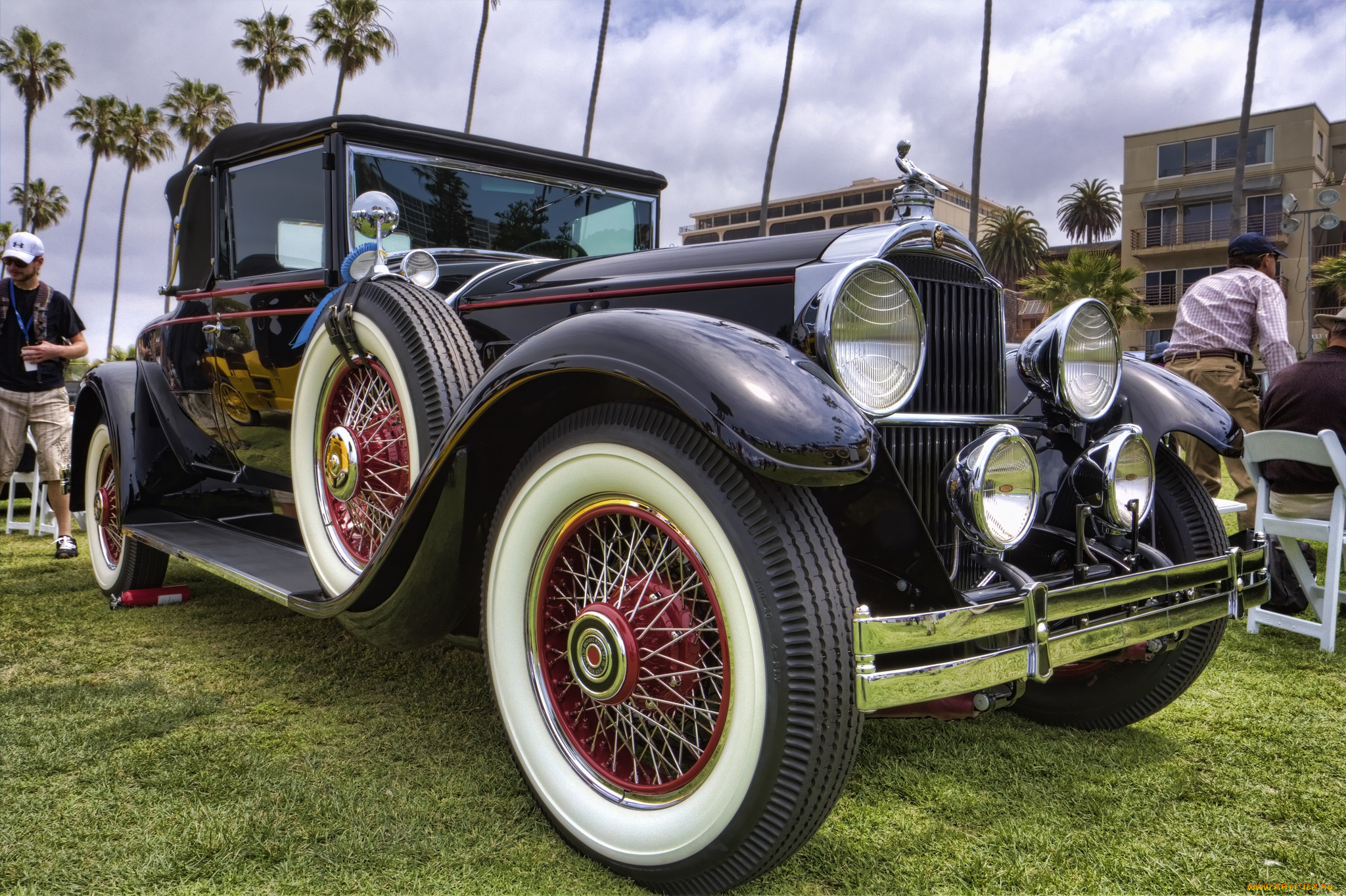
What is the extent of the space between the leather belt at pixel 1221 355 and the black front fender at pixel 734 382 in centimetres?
413

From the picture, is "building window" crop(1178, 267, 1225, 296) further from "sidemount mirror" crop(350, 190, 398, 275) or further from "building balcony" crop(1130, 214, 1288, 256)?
"sidemount mirror" crop(350, 190, 398, 275)

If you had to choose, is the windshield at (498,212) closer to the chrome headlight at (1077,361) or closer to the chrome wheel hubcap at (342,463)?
the chrome wheel hubcap at (342,463)

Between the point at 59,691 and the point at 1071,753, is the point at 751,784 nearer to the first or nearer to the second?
the point at 1071,753

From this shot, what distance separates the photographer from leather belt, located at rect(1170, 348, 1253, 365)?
15.7ft

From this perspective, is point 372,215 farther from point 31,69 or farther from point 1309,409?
point 31,69

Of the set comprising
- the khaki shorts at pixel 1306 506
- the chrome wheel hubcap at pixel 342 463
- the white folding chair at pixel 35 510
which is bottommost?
the white folding chair at pixel 35 510

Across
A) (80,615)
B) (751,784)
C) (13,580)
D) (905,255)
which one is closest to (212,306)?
(80,615)

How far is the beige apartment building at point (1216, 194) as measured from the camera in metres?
27.6

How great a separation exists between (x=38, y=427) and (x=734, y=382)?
5440mm

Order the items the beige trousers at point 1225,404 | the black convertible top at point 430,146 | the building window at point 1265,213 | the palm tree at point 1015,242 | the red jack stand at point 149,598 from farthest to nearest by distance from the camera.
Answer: the palm tree at point 1015,242, the building window at point 1265,213, the beige trousers at point 1225,404, the red jack stand at point 149,598, the black convertible top at point 430,146

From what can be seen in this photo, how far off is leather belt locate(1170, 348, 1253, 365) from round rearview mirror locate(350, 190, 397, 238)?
4345 mm

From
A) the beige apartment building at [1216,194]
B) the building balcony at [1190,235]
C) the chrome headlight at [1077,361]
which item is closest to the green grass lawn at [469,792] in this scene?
the chrome headlight at [1077,361]

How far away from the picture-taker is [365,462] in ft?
8.66

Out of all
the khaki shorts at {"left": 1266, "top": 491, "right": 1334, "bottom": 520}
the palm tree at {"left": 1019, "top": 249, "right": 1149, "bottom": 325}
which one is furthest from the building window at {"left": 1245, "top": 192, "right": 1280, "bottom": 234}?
the khaki shorts at {"left": 1266, "top": 491, "right": 1334, "bottom": 520}
